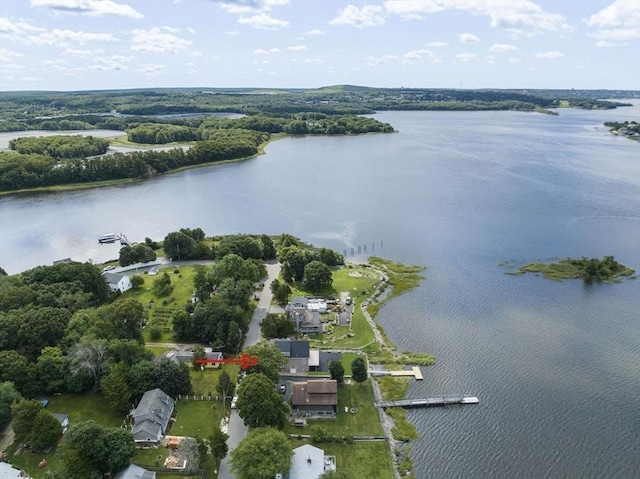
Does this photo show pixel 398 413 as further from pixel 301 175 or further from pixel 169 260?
pixel 301 175

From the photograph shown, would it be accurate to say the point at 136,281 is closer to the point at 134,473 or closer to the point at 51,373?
the point at 51,373

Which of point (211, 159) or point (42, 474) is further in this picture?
point (211, 159)

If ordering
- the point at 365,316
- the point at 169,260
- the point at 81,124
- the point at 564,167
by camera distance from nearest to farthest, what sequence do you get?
the point at 365,316 → the point at 169,260 → the point at 564,167 → the point at 81,124

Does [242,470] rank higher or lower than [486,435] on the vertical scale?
higher

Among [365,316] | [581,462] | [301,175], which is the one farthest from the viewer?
[301,175]

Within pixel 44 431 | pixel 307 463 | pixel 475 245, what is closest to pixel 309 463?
pixel 307 463

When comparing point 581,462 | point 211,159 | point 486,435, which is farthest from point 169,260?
point 211,159
